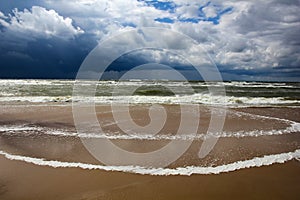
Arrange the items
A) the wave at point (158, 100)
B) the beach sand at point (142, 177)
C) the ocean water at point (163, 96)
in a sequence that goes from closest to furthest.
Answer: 1. the beach sand at point (142, 177)
2. the wave at point (158, 100)
3. the ocean water at point (163, 96)

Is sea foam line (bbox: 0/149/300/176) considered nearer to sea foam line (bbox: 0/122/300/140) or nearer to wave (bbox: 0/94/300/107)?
sea foam line (bbox: 0/122/300/140)

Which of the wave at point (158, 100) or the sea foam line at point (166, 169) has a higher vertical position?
the wave at point (158, 100)

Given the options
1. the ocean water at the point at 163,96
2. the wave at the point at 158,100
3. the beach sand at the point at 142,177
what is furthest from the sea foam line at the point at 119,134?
the ocean water at the point at 163,96

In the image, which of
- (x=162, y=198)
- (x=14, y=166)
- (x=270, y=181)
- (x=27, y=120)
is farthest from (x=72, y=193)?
(x=27, y=120)

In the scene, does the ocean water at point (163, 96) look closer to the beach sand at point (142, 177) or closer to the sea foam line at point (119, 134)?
the sea foam line at point (119, 134)

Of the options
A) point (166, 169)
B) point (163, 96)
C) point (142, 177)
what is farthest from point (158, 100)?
point (142, 177)

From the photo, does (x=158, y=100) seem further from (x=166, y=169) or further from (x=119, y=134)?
(x=166, y=169)

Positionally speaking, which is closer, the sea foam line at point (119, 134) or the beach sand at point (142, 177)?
the beach sand at point (142, 177)

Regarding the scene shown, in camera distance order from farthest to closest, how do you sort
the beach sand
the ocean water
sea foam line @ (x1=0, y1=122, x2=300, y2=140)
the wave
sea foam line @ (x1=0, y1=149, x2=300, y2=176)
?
1. the ocean water
2. the wave
3. sea foam line @ (x1=0, y1=122, x2=300, y2=140)
4. sea foam line @ (x1=0, y1=149, x2=300, y2=176)
5. the beach sand

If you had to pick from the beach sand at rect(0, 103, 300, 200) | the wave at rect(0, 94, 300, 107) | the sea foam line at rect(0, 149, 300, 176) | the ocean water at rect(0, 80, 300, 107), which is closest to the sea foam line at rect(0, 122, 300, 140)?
the beach sand at rect(0, 103, 300, 200)

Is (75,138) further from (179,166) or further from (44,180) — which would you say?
(179,166)

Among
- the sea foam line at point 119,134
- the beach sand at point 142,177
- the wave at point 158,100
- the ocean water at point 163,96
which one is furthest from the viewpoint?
the ocean water at point 163,96

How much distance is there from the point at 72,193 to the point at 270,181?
12.8 feet

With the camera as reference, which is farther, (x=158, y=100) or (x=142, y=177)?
(x=158, y=100)
